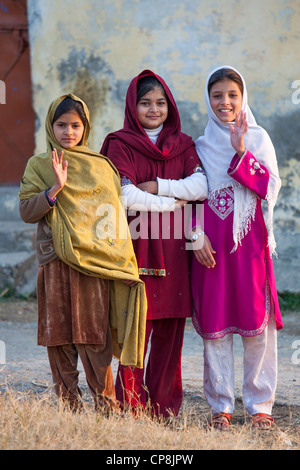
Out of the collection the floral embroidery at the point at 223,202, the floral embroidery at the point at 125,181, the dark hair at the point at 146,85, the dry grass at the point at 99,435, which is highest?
the dark hair at the point at 146,85

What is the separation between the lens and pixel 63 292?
3.00 meters

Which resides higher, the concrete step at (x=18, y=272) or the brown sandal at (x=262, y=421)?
the concrete step at (x=18, y=272)

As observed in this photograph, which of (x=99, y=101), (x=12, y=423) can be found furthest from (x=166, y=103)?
(x=99, y=101)

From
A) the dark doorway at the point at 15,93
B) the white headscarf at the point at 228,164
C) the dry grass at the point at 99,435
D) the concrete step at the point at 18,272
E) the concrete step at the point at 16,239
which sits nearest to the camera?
the dry grass at the point at 99,435

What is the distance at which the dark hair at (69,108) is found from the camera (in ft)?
9.88

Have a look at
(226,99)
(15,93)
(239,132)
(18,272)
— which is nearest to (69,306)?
(239,132)

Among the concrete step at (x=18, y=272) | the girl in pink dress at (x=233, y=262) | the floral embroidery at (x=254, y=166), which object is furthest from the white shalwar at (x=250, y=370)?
the concrete step at (x=18, y=272)

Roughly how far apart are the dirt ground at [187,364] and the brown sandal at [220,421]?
0.21m

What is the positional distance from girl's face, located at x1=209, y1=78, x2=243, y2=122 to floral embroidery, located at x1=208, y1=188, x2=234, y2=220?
0.38 m

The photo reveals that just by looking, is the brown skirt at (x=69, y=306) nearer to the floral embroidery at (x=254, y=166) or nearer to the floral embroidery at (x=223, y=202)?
the floral embroidery at (x=223, y=202)

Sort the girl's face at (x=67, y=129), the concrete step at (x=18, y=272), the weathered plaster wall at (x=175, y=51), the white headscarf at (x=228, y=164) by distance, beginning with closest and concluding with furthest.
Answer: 1. the girl's face at (x=67, y=129)
2. the white headscarf at (x=228, y=164)
3. the weathered plaster wall at (x=175, y=51)
4. the concrete step at (x=18, y=272)
